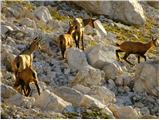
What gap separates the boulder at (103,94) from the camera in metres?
17.3

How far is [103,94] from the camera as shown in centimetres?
1764

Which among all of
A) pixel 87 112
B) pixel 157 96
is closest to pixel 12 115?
pixel 87 112

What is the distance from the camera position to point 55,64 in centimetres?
2023

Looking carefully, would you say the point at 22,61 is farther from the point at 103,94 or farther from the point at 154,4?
the point at 154,4

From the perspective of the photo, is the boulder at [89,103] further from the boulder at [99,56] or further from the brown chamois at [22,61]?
the boulder at [99,56]

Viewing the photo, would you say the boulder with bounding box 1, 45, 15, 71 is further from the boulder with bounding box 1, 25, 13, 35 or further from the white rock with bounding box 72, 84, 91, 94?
the boulder with bounding box 1, 25, 13, 35

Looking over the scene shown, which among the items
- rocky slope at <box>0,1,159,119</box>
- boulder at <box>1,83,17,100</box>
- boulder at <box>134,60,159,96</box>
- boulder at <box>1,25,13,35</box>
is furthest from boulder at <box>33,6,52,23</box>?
boulder at <box>1,83,17,100</box>

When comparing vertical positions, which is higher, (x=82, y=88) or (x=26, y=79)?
(x=26, y=79)

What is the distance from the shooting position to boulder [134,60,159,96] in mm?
18938

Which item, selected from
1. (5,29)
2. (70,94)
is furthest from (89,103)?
(5,29)

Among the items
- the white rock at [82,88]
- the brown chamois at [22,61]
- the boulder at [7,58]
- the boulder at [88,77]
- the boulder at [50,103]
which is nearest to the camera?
the boulder at [50,103]

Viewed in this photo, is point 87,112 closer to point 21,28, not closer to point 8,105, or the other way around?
point 8,105

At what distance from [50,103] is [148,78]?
4.57 meters

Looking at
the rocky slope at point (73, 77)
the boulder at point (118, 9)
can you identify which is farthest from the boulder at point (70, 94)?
the boulder at point (118, 9)
